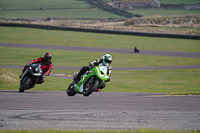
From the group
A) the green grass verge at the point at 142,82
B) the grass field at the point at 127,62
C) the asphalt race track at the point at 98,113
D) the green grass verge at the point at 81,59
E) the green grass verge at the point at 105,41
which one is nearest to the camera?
the asphalt race track at the point at 98,113

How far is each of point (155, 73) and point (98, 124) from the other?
64.8ft

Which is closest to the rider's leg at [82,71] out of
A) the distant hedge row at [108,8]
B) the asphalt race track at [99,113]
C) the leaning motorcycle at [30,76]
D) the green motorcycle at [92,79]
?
the green motorcycle at [92,79]

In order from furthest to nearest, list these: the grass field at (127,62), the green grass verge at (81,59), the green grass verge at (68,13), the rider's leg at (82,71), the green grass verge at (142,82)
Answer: the green grass verge at (68,13) < the green grass verge at (81,59) < the grass field at (127,62) < the green grass verge at (142,82) < the rider's leg at (82,71)

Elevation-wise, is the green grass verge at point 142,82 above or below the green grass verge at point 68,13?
above

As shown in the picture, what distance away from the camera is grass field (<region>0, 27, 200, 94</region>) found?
19.3m

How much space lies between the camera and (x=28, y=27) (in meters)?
62.9

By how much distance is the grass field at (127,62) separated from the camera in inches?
761

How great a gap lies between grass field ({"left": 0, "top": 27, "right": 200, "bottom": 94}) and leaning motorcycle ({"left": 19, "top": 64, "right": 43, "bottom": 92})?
9.21 feet

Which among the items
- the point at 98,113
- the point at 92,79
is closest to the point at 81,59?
the point at 92,79

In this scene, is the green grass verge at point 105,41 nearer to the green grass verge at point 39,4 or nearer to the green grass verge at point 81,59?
the green grass verge at point 81,59

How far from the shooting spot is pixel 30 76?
13.3m

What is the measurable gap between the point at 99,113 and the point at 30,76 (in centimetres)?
541

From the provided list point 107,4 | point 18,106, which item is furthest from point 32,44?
point 107,4

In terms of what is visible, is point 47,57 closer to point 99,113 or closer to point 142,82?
point 99,113
